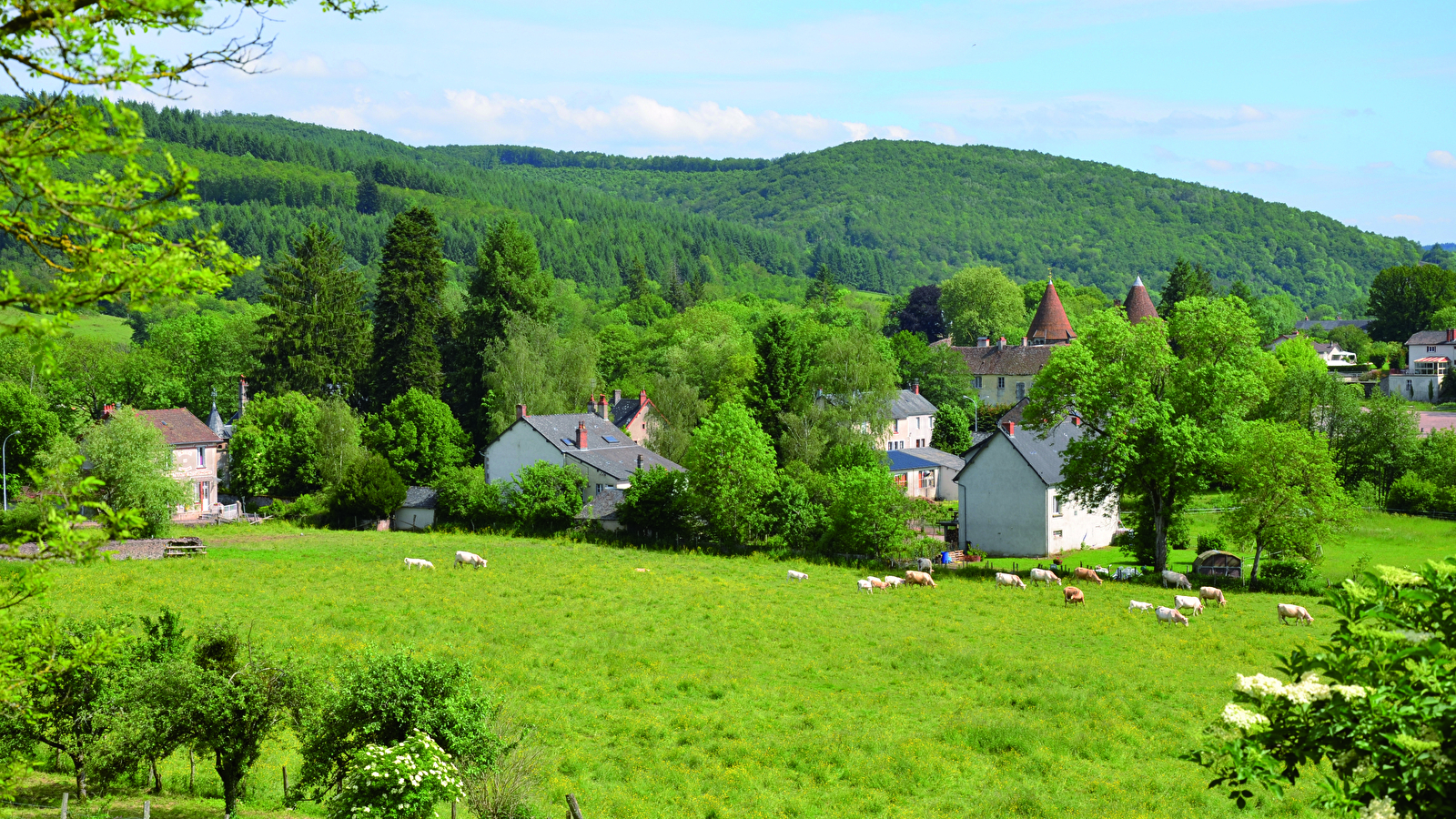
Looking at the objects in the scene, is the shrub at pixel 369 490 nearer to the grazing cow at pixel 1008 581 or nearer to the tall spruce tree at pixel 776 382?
the tall spruce tree at pixel 776 382

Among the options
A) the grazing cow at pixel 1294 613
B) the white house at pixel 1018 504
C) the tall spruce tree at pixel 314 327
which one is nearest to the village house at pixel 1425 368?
the white house at pixel 1018 504

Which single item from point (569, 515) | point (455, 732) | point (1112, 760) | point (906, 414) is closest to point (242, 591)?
point (569, 515)

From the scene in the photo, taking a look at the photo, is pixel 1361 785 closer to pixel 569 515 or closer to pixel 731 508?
pixel 731 508

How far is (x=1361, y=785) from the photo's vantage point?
677 cm

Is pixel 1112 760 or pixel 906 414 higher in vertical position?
pixel 906 414

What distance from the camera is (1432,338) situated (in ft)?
353

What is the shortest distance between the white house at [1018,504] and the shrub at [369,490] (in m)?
31.6

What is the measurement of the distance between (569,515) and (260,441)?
21998 millimetres

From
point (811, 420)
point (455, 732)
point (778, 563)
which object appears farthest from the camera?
point (811, 420)

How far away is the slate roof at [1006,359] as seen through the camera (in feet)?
324

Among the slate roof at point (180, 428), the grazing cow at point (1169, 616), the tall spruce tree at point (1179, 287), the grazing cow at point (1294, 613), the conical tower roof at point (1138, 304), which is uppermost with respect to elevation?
the tall spruce tree at point (1179, 287)

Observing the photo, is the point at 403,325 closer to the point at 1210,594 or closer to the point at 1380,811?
the point at 1210,594

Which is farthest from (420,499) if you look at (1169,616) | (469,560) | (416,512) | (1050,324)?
(1050,324)

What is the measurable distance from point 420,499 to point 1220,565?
42036 millimetres
